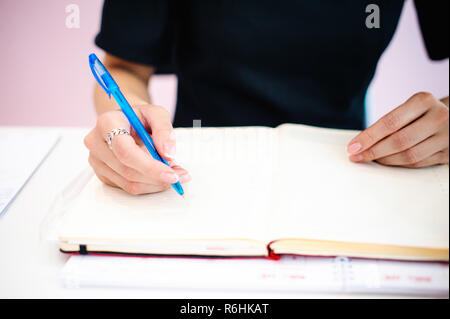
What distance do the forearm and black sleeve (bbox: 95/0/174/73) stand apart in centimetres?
1

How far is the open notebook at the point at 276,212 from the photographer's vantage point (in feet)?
1.02

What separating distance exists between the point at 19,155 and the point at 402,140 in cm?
42

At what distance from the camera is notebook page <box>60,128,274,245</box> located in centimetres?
33

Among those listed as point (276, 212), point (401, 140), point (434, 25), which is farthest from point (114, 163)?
point (434, 25)

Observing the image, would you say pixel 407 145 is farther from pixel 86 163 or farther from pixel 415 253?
pixel 86 163

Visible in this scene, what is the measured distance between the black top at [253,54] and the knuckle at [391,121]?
0.43ft

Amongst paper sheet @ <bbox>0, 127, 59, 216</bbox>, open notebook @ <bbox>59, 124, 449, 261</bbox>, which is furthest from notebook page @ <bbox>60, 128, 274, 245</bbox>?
paper sheet @ <bbox>0, 127, 59, 216</bbox>

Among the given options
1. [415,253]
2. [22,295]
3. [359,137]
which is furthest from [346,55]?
[22,295]

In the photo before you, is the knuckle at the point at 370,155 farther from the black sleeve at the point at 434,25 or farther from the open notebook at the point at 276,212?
the black sleeve at the point at 434,25

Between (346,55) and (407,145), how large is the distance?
0.59ft

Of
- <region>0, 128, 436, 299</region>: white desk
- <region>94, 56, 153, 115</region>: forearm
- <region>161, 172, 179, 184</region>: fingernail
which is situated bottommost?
<region>0, 128, 436, 299</region>: white desk

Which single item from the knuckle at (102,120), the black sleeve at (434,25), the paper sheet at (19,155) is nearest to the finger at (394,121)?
the black sleeve at (434,25)

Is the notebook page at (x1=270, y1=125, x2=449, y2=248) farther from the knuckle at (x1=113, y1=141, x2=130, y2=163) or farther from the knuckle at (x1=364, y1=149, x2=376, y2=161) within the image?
the knuckle at (x1=113, y1=141, x2=130, y2=163)

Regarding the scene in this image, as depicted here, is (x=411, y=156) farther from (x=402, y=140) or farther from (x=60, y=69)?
(x=60, y=69)
